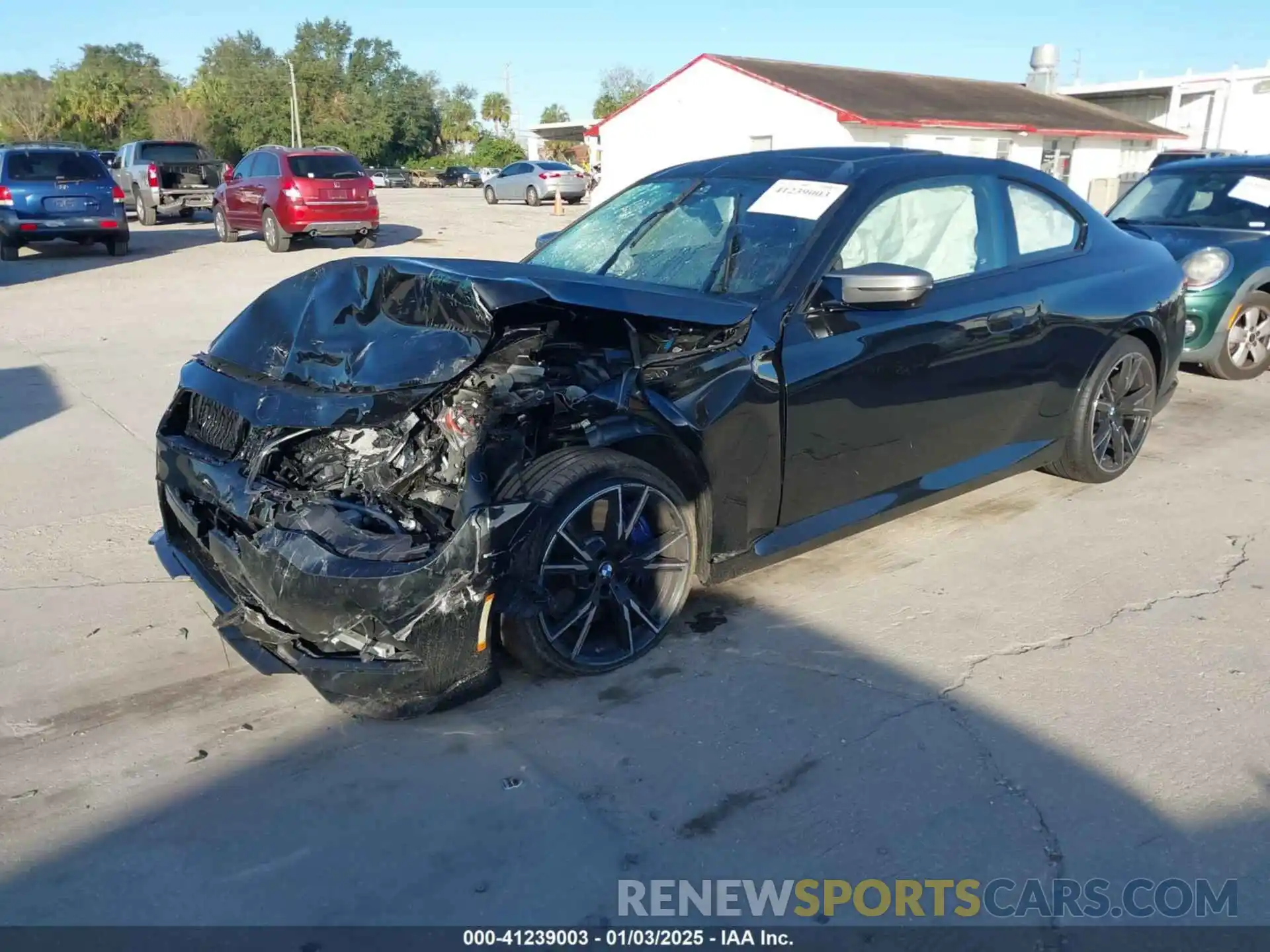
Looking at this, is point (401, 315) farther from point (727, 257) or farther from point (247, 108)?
point (247, 108)

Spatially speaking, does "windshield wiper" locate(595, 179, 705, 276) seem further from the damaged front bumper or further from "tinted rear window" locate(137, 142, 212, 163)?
"tinted rear window" locate(137, 142, 212, 163)

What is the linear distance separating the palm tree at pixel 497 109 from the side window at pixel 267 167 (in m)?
85.5

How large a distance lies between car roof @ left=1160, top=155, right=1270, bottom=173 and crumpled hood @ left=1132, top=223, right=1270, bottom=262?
2.34ft

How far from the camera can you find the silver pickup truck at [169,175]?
74.7ft

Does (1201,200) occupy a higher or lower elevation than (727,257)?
higher

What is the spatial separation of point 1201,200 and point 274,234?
1477 cm

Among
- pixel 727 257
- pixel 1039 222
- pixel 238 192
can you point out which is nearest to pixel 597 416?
pixel 727 257

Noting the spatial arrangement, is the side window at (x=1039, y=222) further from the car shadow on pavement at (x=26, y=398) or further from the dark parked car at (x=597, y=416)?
the car shadow on pavement at (x=26, y=398)

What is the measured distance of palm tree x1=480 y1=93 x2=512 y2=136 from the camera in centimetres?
9962

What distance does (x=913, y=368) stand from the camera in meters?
4.16

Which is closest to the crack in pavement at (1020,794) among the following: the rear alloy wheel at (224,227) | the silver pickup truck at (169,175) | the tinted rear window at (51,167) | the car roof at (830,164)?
the car roof at (830,164)

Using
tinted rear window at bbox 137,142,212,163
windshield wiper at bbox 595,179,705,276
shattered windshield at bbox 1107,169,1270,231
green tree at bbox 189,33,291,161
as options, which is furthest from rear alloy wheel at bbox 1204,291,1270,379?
green tree at bbox 189,33,291,161
